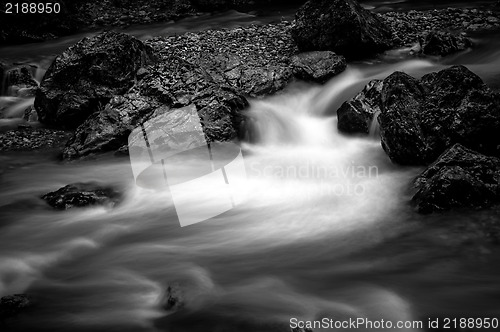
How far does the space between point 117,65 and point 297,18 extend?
4436 millimetres

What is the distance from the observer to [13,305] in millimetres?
4547

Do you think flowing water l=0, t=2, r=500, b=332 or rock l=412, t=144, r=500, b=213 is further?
rock l=412, t=144, r=500, b=213

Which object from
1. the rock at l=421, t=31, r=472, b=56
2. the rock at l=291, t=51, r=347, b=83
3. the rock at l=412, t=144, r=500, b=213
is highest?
the rock at l=421, t=31, r=472, b=56

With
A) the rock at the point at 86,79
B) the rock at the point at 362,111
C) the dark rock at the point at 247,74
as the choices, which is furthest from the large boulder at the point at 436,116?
the rock at the point at 86,79

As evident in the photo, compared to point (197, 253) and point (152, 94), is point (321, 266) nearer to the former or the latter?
point (197, 253)

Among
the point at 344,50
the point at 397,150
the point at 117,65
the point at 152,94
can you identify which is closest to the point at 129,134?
the point at 152,94

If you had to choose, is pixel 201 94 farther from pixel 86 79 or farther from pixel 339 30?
pixel 339 30

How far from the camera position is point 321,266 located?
17.6ft

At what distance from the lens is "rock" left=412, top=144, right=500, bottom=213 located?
579 cm

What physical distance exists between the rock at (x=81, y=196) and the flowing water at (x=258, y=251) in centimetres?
15

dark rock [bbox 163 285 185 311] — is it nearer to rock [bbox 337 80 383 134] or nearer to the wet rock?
the wet rock

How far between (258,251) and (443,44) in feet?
25.2

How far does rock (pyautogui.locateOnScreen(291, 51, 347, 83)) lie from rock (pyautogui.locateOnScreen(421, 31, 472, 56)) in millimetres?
1992

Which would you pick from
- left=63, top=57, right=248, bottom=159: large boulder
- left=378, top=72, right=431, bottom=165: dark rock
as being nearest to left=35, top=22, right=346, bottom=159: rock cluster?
left=63, top=57, right=248, bottom=159: large boulder
